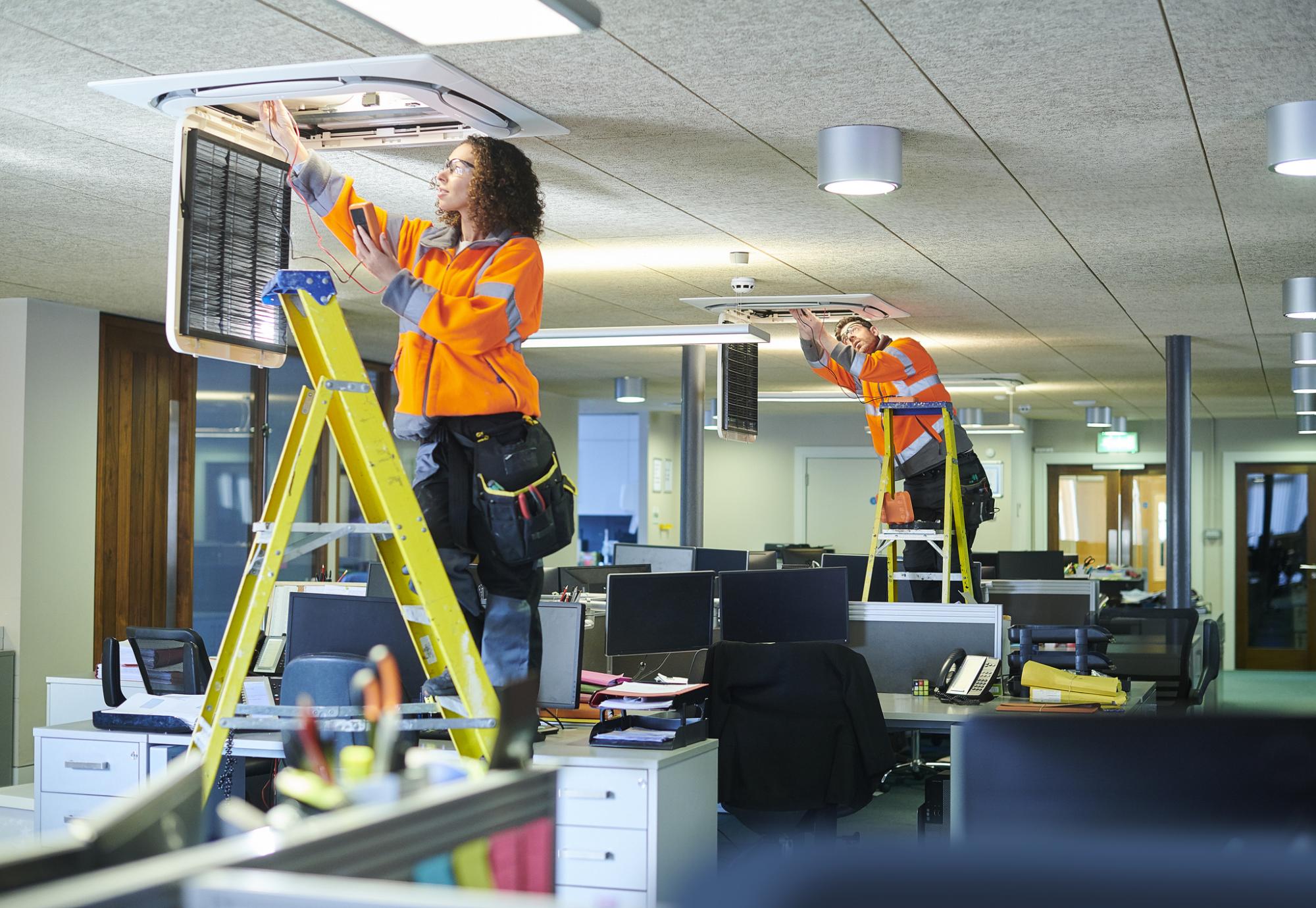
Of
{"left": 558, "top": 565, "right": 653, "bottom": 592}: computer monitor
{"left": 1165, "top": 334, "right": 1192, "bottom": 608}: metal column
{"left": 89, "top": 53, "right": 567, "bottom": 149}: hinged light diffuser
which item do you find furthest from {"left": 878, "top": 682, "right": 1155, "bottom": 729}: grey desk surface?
{"left": 1165, "top": 334, "right": 1192, "bottom": 608}: metal column

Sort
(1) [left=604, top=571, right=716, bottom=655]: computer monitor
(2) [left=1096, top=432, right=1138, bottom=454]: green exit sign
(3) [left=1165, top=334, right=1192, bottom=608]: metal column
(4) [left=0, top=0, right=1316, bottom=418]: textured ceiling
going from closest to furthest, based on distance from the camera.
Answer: (4) [left=0, top=0, right=1316, bottom=418]: textured ceiling < (1) [left=604, top=571, right=716, bottom=655]: computer monitor < (3) [left=1165, top=334, right=1192, bottom=608]: metal column < (2) [left=1096, top=432, right=1138, bottom=454]: green exit sign

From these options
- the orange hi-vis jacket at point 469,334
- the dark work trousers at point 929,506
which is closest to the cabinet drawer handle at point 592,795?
the orange hi-vis jacket at point 469,334

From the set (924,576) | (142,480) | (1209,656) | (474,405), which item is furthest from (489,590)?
(1209,656)

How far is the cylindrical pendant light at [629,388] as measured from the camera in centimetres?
1219

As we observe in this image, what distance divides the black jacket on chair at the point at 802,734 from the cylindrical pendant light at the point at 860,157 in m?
1.49

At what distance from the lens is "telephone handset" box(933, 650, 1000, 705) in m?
4.87

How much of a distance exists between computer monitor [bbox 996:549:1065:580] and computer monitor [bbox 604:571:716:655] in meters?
5.55

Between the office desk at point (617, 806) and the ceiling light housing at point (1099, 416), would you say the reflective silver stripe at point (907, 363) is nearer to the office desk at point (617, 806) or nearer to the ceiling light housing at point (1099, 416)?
the office desk at point (617, 806)

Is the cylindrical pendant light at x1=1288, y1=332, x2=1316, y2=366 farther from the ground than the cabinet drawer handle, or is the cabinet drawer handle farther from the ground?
the cylindrical pendant light at x1=1288, y1=332, x2=1316, y2=366

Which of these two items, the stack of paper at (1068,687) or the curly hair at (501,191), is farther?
the stack of paper at (1068,687)

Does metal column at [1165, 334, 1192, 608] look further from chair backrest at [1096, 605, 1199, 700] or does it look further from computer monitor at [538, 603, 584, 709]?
computer monitor at [538, 603, 584, 709]

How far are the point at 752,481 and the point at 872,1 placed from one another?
13514 mm

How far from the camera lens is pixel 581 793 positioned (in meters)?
3.51

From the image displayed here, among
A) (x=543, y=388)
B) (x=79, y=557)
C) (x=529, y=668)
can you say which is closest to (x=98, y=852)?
(x=529, y=668)
